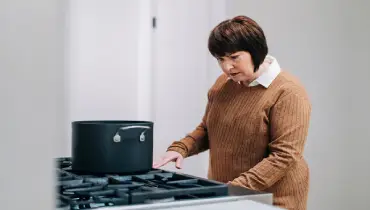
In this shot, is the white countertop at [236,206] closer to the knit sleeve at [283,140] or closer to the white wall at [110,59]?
the knit sleeve at [283,140]

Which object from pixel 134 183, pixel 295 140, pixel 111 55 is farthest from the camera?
pixel 111 55

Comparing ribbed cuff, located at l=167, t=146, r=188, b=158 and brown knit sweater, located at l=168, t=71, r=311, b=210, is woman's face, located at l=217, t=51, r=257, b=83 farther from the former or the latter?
ribbed cuff, located at l=167, t=146, r=188, b=158

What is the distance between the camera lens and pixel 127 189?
3.44ft

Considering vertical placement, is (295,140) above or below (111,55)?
below

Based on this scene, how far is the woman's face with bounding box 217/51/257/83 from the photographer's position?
1638mm

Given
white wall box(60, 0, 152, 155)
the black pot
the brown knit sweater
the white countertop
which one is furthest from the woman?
white wall box(60, 0, 152, 155)

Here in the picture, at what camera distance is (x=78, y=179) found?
46.4 inches
